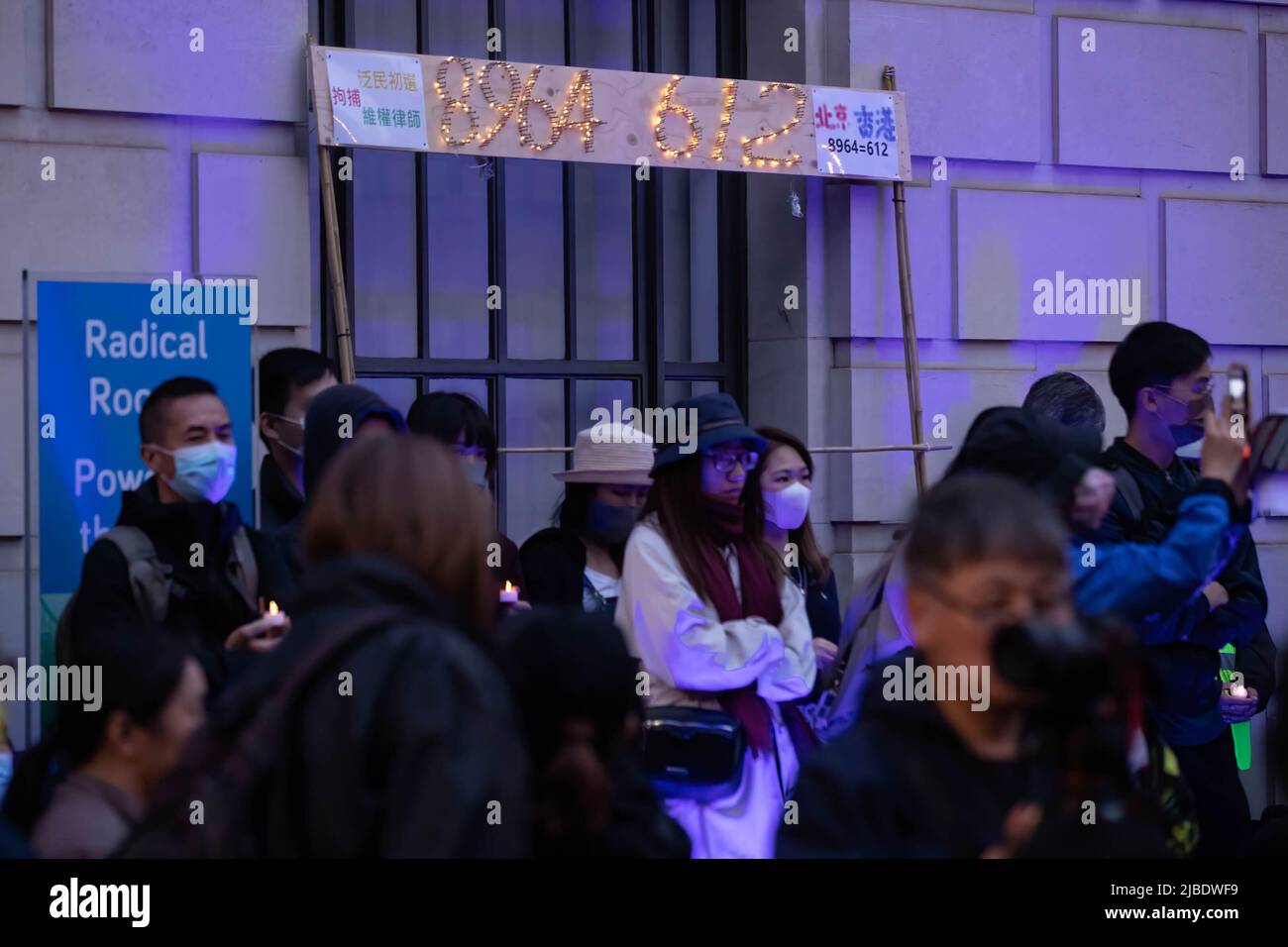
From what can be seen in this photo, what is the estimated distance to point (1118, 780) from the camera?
2871mm

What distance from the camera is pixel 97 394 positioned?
5.06m

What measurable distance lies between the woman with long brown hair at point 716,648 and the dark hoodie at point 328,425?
0.85 metres

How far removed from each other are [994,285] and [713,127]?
170 cm

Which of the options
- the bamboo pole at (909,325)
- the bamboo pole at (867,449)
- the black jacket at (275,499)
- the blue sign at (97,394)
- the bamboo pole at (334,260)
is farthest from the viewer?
the bamboo pole at (909,325)

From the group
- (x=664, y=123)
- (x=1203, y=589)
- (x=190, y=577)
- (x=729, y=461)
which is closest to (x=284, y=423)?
(x=190, y=577)

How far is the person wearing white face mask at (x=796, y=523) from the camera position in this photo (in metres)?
5.69

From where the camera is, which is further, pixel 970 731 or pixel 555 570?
pixel 555 570

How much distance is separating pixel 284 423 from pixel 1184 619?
2.84 metres

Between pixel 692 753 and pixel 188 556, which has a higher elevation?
pixel 188 556

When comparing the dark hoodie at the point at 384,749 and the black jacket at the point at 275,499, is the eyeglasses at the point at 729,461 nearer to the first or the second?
the black jacket at the point at 275,499

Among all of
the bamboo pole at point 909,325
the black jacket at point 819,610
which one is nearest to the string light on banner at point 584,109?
the bamboo pole at point 909,325

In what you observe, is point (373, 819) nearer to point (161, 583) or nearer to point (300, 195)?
point (161, 583)

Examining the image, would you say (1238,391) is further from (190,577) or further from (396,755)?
(190,577)
